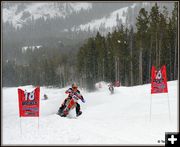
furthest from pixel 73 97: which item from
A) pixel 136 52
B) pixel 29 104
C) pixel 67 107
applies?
pixel 136 52

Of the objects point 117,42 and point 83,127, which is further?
point 117,42

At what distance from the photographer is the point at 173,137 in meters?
7.79

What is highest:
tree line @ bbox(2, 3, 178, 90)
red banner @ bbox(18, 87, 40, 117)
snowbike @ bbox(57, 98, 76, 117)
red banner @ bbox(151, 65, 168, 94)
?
tree line @ bbox(2, 3, 178, 90)

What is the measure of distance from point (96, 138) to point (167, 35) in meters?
39.2

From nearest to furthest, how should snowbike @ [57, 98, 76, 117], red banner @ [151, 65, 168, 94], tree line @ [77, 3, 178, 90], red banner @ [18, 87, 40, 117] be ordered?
red banner @ [18, 87, 40, 117] < red banner @ [151, 65, 168, 94] < snowbike @ [57, 98, 76, 117] < tree line @ [77, 3, 178, 90]

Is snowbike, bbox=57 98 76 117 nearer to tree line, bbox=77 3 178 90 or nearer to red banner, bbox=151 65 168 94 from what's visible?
red banner, bbox=151 65 168 94

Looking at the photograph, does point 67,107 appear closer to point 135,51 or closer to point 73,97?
point 73,97

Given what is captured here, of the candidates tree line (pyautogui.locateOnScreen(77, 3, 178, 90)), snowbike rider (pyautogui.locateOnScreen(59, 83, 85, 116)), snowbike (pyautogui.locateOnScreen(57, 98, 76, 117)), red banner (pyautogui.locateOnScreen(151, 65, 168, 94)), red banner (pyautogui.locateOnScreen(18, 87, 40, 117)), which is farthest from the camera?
tree line (pyautogui.locateOnScreen(77, 3, 178, 90))

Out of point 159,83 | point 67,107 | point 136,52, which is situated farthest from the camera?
point 136,52

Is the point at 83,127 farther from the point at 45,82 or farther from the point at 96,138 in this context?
the point at 45,82

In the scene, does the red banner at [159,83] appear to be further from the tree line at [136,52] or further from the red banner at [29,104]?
the tree line at [136,52]

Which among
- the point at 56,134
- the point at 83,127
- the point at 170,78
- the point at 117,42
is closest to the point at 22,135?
the point at 56,134

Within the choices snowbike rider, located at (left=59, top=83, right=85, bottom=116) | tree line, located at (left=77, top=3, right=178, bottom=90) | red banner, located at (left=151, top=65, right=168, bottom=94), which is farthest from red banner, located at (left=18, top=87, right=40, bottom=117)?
tree line, located at (left=77, top=3, right=178, bottom=90)

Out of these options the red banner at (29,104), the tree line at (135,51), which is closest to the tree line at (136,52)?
the tree line at (135,51)
